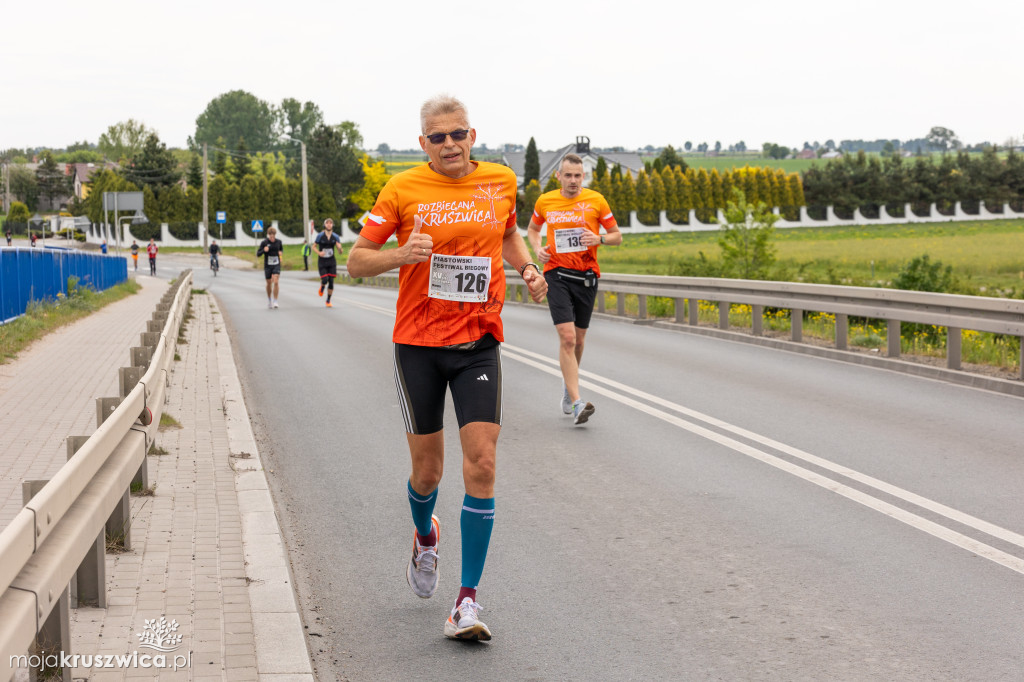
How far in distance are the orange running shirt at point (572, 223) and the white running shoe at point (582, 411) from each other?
113cm

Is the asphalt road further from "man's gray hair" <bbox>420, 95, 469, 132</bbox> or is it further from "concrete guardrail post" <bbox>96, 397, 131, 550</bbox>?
"man's gray hair" <bbox>420, 95, 469, 132</bbox>

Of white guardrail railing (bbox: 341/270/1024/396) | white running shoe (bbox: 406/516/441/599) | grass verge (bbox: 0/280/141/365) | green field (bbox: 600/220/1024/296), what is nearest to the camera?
white running shoe (bbox: 406/516/441/599)

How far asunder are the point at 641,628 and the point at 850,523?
2.02m

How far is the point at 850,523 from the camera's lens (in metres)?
6.16

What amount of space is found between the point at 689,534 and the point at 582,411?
336 centimetres

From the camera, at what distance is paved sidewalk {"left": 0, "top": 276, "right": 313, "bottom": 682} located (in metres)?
4.13

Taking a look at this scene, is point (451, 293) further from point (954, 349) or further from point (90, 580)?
point (954, 349)

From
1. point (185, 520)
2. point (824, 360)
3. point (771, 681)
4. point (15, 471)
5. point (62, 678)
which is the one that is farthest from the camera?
point (824, 360)

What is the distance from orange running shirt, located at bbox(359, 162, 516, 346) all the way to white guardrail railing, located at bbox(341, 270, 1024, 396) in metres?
7.84

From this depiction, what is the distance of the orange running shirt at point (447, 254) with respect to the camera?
4695 mm

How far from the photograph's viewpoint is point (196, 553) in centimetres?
546

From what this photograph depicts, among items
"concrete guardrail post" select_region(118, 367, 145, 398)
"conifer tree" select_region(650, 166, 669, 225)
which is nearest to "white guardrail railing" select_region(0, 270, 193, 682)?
"concrete guardrail post" select_region(118, 367, 145, 398)

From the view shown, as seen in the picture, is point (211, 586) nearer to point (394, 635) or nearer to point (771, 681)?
point (394, 635)

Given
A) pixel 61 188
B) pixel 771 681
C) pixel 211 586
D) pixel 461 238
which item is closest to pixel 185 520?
pixel 211 586
